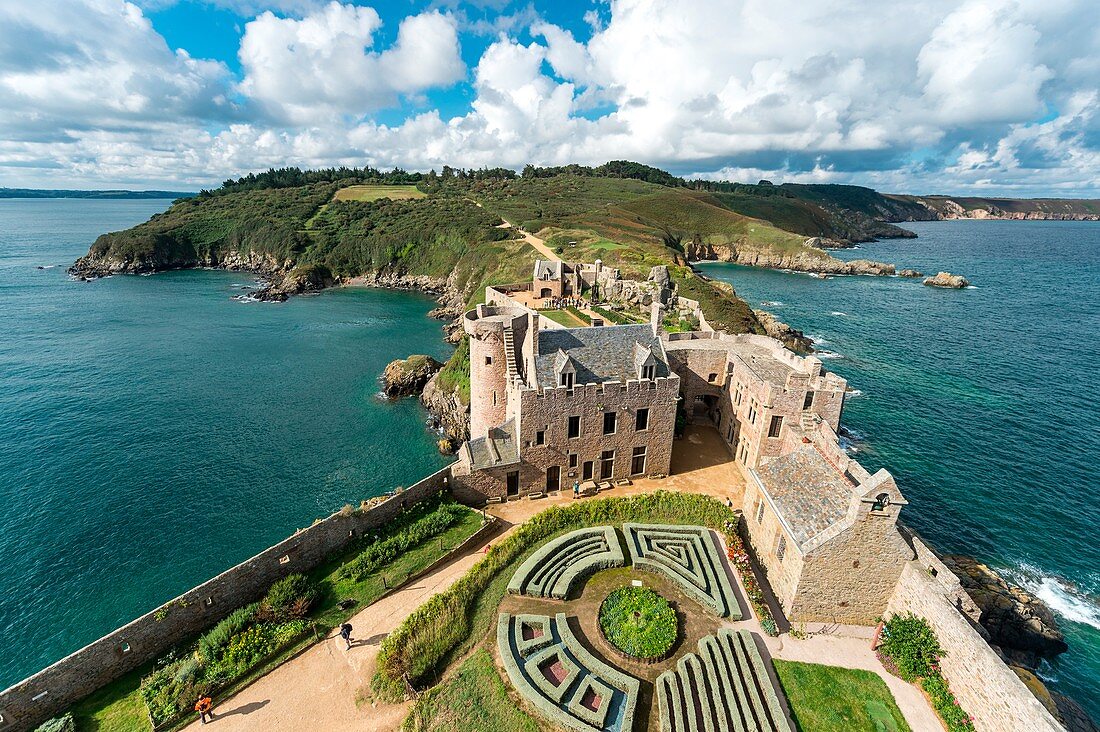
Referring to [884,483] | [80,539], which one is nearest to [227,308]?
[80,539]

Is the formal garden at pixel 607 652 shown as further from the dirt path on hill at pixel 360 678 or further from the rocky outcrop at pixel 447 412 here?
the rocky outcrop at pixel 447 412

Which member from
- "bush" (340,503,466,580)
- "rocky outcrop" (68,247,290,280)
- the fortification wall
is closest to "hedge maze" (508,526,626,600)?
"bush" (340,503,466,580)

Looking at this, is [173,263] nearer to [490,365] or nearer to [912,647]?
[490,365]

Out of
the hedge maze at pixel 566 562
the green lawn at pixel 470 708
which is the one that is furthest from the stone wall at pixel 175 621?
the green lawn at pixel 470 708

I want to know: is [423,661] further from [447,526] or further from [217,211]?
[217,211]

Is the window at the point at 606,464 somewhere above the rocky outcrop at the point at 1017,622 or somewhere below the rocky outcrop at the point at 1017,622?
above

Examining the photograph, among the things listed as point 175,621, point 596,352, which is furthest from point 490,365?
point 175,621
